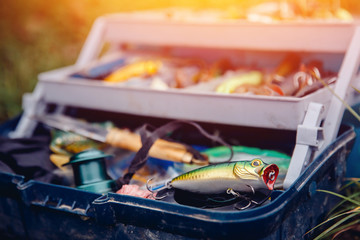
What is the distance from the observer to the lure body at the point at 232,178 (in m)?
1.24

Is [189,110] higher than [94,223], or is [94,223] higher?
[189,110]

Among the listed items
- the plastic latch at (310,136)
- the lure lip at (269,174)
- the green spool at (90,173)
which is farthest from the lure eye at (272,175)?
the green spool at (90,173)

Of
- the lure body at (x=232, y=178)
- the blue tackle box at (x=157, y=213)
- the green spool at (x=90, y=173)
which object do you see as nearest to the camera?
the blue tackle box at (x=157, y=213)

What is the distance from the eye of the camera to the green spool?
1.53m

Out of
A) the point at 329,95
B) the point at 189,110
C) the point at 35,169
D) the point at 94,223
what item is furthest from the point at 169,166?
the point at 329,95

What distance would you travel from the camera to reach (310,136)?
1425 mm

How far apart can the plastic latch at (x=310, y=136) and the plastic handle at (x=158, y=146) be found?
41 cm

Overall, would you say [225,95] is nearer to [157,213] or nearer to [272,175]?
[272,175]

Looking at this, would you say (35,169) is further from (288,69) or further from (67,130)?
(288,69)

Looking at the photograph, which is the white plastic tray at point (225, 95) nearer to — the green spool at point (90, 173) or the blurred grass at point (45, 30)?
the green spool at point (90, 173)

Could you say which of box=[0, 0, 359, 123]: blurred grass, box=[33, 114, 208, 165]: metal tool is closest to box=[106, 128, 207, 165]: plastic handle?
box=[33, 114, 208, 165]: metal tool

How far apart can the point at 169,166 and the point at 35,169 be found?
1.95 feet

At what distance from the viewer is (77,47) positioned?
4.57 metres

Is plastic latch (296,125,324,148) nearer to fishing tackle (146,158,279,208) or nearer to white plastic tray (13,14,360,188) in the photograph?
white plastic tray (13,14,360,188)
